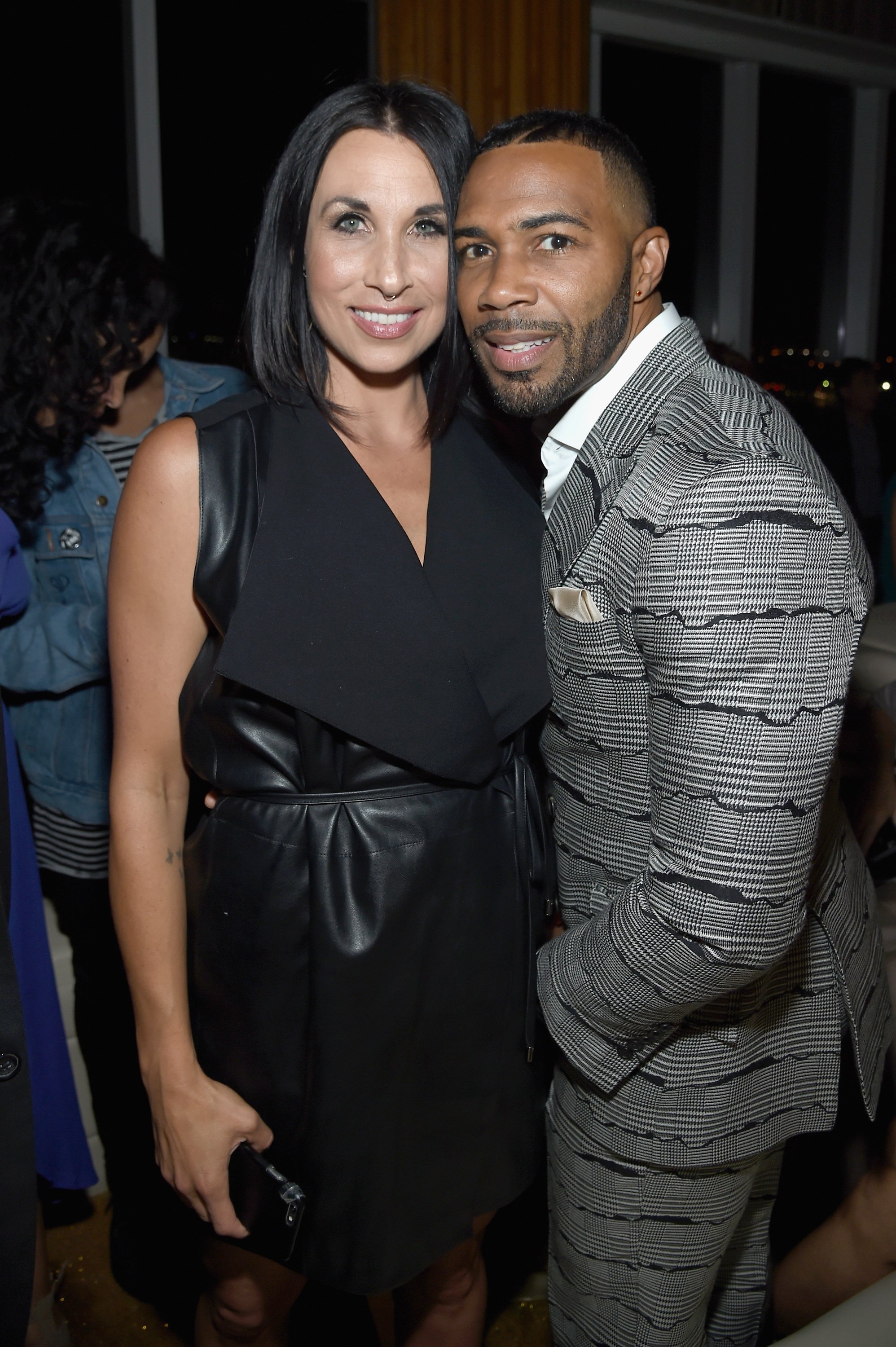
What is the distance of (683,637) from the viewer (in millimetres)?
917

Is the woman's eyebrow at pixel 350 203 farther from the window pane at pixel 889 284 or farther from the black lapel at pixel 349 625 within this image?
the window pane at pixel 889 284

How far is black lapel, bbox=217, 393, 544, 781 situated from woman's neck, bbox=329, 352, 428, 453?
0.13 m

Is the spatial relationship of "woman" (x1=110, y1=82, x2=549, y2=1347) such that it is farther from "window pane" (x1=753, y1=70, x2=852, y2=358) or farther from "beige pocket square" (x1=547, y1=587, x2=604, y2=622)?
"window pane" (x1=753, y1=70, x2=852, y2=358)

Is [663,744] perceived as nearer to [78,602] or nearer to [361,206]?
[361,206]

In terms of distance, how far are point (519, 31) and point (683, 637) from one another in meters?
3.98

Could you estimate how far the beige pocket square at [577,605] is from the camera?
40.6 inches

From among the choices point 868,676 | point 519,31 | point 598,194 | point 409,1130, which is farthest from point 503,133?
point 519,31

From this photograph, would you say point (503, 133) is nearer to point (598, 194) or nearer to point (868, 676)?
point (598, 194)

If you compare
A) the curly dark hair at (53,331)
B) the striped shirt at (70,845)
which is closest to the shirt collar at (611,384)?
the striped shirt at (70,845)

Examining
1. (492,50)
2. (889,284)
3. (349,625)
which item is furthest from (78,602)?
(889,284)

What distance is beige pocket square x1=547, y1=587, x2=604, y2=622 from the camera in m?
1.03

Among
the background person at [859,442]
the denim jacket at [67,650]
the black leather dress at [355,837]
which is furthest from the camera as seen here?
the background person at [859,442]

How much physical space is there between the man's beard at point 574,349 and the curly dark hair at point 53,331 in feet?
3.67

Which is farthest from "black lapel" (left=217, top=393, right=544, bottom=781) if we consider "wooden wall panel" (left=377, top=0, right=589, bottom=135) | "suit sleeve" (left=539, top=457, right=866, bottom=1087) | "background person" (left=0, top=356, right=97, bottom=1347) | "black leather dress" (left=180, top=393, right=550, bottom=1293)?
"wooden wall panel" (left=377, top=0, right=589, bottom=135)
